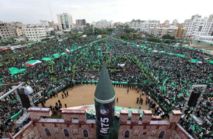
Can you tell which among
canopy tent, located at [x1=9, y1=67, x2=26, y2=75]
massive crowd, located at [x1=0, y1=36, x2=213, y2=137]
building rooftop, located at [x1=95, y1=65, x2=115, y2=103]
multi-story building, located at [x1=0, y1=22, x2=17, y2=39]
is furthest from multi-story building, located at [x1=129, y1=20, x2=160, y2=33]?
building rooftop, located at [x1=95, y1=65, x2=115, y2=103]

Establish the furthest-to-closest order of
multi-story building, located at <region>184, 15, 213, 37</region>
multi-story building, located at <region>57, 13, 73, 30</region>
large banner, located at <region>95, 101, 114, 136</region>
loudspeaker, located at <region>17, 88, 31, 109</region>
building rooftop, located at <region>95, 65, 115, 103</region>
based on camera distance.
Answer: multi-story building, located at <region>57, 13, 73, 30</region> → multi-story building, located at <region>184, 15, 213, 37</region> → loudspeaker, located at <region>17, 88, 31, 109</region> → large banner, located at <region>95, 101, 114, 136</region> → building rooftop, located at <region>95, 65, 115, 103</region>

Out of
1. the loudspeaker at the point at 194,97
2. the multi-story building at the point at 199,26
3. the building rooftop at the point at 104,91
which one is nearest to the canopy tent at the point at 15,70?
the building rooftop at the point at 104,91

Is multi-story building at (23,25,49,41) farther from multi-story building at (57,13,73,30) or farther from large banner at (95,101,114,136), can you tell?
large banner at (95,101,114,136)

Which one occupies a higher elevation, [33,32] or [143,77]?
[33,32]

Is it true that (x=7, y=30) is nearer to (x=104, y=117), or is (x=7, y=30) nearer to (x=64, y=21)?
(x=64, y=21)

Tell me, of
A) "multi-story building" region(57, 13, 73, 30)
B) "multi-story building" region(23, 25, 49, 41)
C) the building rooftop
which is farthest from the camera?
"multi-story building" region(57, 13, 73, 30)

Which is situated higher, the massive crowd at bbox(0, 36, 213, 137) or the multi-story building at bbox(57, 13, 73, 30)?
the multi-story building at bbox(57, 13, 73, 30)

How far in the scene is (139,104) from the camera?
17.9 metres

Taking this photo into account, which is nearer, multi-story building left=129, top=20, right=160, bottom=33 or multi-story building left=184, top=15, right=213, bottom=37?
multi-story building left=184, top=15, right=213, bottom=37

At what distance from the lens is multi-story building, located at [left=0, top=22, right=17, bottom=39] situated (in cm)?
6875

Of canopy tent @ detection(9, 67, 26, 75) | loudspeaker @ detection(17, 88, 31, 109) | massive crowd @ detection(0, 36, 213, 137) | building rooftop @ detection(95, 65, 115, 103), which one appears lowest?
canopy tent @ detection(9, 67, 26, 75)

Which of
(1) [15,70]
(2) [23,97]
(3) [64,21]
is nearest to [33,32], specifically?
(1) [15,70]

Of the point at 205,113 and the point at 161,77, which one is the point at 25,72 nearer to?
the point at 161,77

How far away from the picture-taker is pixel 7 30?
71.4 metres
